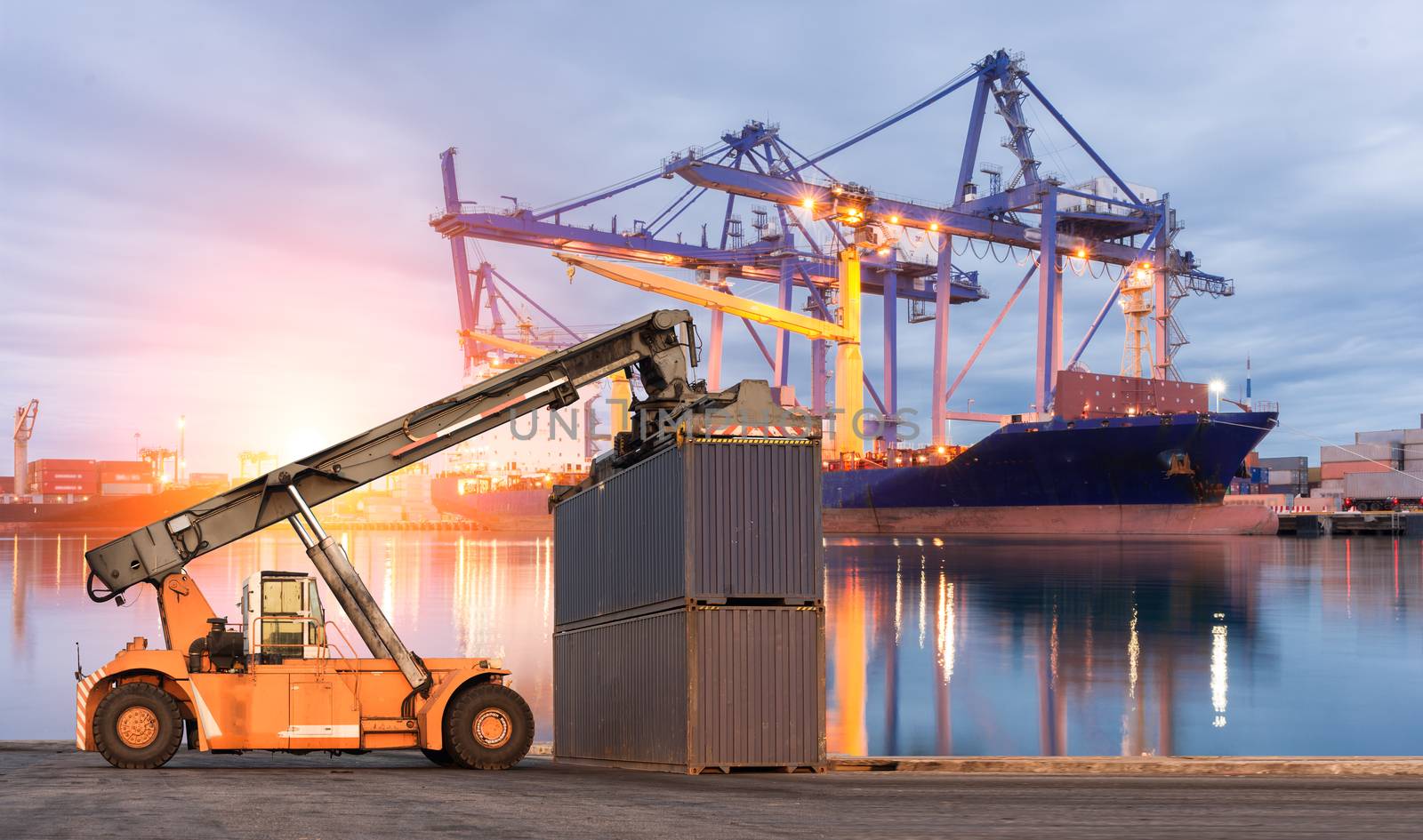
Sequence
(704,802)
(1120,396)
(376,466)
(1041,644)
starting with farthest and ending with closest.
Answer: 1. (1120,396)
2. (1041,644)
3. (376,466)
4. (704,802)

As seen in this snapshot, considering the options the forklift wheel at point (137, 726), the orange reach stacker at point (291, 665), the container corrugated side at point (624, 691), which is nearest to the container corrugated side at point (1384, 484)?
the container corrugated side at point (624, 691)

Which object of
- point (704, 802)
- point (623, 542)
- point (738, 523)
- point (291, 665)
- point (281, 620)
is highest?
point (738, 523)

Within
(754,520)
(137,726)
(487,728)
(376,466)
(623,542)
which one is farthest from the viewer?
(623,542)

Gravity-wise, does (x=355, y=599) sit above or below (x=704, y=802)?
above

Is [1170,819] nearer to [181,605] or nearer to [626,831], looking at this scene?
[626,831]

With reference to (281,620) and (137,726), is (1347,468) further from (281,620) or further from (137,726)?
(137,726)

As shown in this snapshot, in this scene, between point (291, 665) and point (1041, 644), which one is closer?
point (291, 665)

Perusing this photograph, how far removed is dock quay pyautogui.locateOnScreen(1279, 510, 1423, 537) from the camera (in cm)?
9775

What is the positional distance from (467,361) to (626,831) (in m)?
111

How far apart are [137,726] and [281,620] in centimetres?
193

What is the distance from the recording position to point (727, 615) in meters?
16.4

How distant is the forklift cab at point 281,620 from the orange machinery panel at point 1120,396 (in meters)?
67.2

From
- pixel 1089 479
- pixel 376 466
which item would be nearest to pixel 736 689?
pixel 376 466

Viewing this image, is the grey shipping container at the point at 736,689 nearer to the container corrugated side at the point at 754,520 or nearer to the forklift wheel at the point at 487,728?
the container corrugated side at the point at 754,520
